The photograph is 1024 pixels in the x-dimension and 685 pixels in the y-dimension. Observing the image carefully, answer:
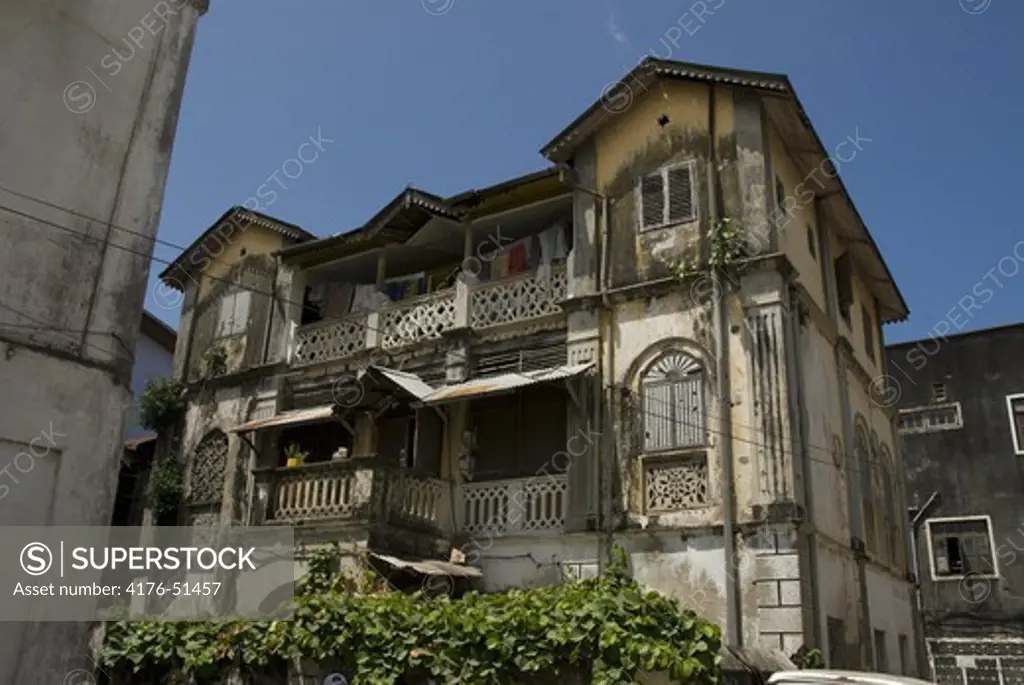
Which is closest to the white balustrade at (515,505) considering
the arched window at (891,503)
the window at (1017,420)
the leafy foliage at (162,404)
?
the arched window at (891,503)

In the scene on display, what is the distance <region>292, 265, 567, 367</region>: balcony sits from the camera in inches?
628

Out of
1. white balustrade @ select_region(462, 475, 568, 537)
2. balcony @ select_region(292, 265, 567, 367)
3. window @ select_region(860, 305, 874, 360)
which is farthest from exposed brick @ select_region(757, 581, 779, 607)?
window @ select_region(860, 305, 874, 360)

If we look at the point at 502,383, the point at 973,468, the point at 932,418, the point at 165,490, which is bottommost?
the point at 165,490

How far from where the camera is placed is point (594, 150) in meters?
16.3

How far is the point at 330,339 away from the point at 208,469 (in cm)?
399

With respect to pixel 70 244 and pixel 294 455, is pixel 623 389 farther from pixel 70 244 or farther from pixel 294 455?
pixel 70 244

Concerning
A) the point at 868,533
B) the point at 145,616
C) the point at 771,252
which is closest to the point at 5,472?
the point at 145,616

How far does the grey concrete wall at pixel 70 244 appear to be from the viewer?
7762mm

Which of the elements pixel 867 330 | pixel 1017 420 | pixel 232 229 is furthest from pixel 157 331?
pixel 1017 420

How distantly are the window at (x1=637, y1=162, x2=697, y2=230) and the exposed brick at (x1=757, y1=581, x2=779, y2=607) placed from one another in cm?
596

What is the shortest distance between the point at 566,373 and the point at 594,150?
4.62m

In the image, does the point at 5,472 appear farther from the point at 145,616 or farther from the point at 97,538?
the point at 145,616

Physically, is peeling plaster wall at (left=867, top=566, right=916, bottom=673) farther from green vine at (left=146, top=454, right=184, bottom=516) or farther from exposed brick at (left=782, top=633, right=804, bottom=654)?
green vine at (left=146, top=454, right=184, bottom=516)

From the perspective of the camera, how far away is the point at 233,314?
20.4 metres
